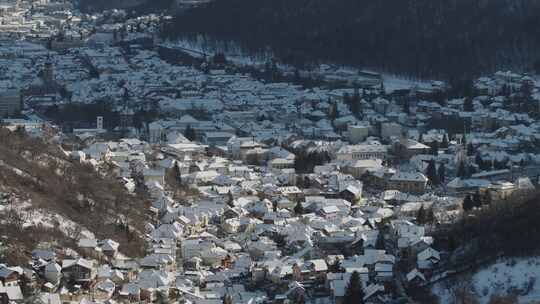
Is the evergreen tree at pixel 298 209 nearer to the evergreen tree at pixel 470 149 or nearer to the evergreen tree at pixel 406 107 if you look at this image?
the evergreen tree at pixel 470 149

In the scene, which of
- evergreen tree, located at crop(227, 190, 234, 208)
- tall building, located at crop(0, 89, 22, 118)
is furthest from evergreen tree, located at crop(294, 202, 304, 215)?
tall building, located at crop(0, 89, 22, 118)

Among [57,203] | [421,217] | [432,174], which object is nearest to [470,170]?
[432,174]

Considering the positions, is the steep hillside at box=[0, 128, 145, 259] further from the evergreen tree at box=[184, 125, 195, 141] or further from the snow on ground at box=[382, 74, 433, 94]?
the snow on ground at box=[382, 74, 433, 94]

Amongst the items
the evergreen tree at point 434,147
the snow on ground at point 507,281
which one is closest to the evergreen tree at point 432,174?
the evergreen tree at point 434,147

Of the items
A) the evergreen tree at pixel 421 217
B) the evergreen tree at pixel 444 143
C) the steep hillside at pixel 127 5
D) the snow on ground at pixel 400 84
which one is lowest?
the steep hillside at pixel 127 5

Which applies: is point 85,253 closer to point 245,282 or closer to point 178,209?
point 245,282

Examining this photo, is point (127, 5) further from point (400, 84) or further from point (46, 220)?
point (46, 220)
